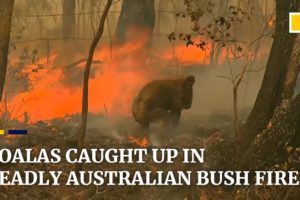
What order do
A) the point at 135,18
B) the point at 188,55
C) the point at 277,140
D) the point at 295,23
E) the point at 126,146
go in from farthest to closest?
1. the point at 188,55
2. the point at 135,18
3. the point at 126,146
4. the point at 295,23
5. the point at 277,140

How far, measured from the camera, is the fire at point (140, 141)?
907 cm

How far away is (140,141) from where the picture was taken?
9242mm

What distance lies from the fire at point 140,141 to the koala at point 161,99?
0.82ft

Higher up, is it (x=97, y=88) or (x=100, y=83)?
(x=100, y=83)

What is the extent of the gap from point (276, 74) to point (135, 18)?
17.2 ft

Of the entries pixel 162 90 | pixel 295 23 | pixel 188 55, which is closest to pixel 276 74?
pixel 295 23

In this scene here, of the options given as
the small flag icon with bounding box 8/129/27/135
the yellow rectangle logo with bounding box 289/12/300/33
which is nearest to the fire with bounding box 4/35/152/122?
the small flag icon with bounding box 8/129/27/135

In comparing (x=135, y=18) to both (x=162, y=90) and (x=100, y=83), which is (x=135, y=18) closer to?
(x=100, y=83)

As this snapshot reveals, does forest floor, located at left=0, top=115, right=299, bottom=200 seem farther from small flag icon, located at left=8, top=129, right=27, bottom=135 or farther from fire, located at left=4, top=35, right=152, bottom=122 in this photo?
fire, located at left=4, top=35, right=152, bottom=122

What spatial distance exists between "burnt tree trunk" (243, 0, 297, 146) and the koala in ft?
6.72

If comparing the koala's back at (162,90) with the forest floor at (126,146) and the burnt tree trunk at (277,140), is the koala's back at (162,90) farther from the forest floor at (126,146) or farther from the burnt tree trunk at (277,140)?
the burnt tree trunk at (277,140)

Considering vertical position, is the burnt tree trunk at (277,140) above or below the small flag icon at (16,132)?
above

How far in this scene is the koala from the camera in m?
9.23

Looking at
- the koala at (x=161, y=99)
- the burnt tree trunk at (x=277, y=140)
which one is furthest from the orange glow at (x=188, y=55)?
the burnt tree trunk at (x=277, y=140)
